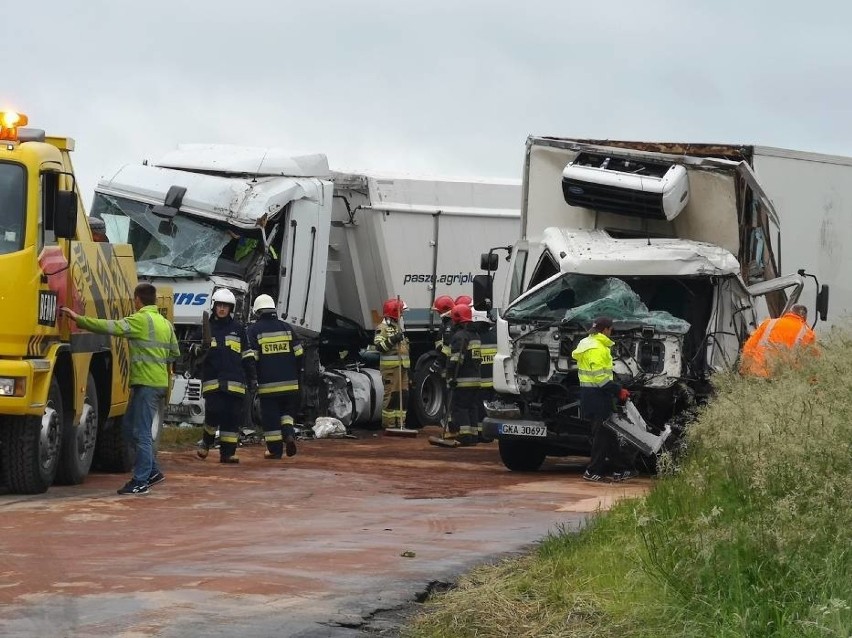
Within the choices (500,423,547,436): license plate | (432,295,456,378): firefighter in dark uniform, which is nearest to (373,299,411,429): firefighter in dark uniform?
(432,295,456,378): firefighter in dark uniform

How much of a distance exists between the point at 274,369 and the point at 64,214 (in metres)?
4.71

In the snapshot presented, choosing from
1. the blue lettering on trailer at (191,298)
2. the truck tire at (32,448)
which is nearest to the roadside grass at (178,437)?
the blue lettering on trailer at (191,298)

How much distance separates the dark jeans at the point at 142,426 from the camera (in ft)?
43.8

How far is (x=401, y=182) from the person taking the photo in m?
22.9

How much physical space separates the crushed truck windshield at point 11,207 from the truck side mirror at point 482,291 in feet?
19.7

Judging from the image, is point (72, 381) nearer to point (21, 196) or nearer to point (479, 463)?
point (21, 196)

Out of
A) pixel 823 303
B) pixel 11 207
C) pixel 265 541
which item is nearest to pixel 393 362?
pixel 823 303

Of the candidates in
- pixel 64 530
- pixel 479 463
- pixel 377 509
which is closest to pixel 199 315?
pixel 479 463

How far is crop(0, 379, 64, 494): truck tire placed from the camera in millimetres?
12672

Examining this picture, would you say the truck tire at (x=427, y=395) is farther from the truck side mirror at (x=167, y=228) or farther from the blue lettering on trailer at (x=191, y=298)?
the blue lettering on trailer at (x=191, y=298)

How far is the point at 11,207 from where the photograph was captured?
1248 cm

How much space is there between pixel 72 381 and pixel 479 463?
544 cm

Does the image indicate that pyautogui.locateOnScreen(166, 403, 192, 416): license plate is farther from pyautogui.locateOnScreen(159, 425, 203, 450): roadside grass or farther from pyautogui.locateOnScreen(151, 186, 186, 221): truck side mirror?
pyautogui.locateOnScreen(151, 186, 186, 221): truck side mirror

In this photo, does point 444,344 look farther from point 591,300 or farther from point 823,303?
point 823,303
